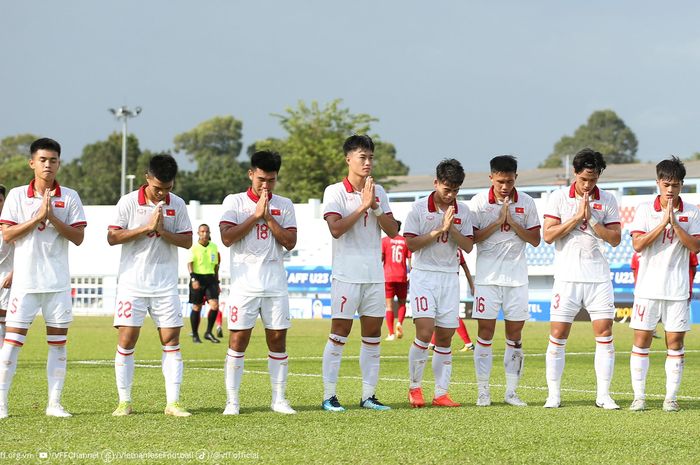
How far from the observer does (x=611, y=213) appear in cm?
1089

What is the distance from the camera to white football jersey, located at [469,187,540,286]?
11.0 meters

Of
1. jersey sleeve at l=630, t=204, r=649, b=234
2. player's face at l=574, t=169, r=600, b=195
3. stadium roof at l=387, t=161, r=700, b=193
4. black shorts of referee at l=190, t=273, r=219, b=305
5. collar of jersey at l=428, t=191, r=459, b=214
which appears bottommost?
black shorts of referee at l=190, t=273, r=219, b=305

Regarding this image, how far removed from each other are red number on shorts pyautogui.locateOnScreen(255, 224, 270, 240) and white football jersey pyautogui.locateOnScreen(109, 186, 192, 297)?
65 centimetres

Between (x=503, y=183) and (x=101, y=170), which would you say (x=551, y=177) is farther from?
(x=503, y=183)

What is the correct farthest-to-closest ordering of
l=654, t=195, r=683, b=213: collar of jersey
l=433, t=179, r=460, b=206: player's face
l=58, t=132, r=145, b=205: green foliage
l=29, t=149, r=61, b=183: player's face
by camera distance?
l=58, t=132, r=145, b=205: green foliage, l=433, t=179, r=460, b=206: player's face, l=654, t=195, r=683, b=213: collar of jersey, l=29, t=149, r=61, b=183: player's face

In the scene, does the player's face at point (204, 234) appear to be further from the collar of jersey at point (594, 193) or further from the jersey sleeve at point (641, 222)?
the jersey sleeve at point (641, 222)

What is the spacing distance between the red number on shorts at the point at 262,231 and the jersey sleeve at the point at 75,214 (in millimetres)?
1545

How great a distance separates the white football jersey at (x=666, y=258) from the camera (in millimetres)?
10578

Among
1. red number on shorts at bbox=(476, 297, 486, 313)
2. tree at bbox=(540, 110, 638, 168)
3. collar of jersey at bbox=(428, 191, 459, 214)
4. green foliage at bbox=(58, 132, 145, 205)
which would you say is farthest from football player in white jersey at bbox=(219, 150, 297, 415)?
tree at bbox=(540, 110, 638, 168)

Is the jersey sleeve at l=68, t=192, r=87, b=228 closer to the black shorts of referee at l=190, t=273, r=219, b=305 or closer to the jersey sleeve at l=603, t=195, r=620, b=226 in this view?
the jersey sleeve at l=603, t=195, r=620, b=226

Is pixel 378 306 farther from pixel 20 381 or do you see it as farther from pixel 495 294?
pixel 20 381

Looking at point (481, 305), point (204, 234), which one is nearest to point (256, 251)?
point (481, 305)

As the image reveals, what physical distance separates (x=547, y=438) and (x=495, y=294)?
8.56ft

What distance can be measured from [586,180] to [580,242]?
603mm
